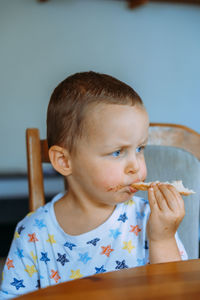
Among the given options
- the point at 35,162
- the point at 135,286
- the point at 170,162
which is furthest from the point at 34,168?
the point at 135,286

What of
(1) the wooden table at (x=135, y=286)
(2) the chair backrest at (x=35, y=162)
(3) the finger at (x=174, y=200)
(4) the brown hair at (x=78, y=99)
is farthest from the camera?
(2) the chair backrest at (x=35, y=162)

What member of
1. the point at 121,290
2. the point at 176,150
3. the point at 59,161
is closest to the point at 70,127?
the point at 59,161

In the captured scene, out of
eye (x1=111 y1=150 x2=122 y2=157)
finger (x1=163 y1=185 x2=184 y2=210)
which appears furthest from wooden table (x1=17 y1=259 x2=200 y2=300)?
eye (x1=111 y1=150 x2=122 y2=157)

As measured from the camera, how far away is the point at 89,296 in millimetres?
514

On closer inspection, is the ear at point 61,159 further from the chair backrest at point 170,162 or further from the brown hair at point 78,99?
the chair backrest at point 170,162

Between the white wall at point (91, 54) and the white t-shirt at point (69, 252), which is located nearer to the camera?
the white t-shirt at point (69, 252)

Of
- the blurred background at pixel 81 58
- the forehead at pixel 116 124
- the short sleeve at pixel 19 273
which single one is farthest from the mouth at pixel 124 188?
the blurred background at pixel 81 58

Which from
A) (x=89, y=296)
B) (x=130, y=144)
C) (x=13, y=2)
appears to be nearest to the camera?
(x=89, y=296)

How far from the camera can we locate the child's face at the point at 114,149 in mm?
956

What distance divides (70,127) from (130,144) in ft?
0.51

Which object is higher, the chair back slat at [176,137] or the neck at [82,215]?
the chair back slat at [176,137]

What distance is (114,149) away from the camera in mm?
953

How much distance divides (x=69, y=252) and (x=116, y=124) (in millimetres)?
330

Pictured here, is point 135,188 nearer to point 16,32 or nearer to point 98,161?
point 98,161
